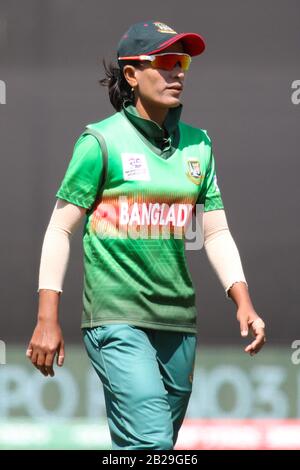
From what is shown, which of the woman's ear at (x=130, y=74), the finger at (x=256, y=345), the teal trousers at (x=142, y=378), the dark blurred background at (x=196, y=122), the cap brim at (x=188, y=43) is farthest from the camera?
the dark blurred background at (x=196, y=122)

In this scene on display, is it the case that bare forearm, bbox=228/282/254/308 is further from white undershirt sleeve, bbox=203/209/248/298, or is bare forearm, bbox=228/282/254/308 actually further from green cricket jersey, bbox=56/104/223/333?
green cricket jersey, bbox=56/104/223/333

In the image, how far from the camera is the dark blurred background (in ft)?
25.1

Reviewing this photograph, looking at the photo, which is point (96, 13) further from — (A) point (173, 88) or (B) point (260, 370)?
(A) point (173, 88)

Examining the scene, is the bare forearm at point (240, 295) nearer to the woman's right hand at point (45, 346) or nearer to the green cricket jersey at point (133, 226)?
the green cricket jersey at point (133, 226)

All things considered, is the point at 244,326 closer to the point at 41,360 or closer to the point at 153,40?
the point at 41,360

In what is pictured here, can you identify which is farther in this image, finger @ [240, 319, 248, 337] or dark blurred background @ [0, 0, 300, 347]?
dark blurred background @ [0, 0, 300, 347]

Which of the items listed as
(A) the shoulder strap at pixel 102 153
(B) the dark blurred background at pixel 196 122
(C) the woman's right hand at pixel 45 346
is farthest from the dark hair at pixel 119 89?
(B) the dark blurred background at pixel 196 122

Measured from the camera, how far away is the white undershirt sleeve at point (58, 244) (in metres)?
4.55

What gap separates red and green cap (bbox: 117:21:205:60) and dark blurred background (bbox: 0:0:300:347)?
2890 millimetres

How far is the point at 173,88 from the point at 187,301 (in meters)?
0.69

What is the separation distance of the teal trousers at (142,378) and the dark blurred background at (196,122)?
300 centimetres

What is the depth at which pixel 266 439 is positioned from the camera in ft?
24.3

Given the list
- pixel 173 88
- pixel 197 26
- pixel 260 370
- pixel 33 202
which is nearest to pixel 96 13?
pixel 197 26

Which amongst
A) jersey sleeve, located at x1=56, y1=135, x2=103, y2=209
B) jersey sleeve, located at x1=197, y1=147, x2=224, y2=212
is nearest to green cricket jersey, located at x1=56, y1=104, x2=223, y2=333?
jersey sleeve, located at x1=56, y1=135, x2=103, y2=209
